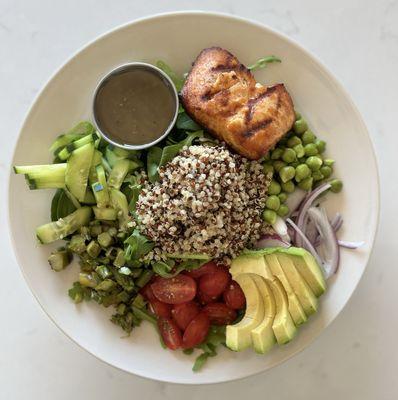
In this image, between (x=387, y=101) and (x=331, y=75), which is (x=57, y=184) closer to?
(x=331, y=75)

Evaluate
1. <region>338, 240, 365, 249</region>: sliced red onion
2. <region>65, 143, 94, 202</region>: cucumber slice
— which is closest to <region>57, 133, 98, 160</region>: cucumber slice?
<region>65, 143, 94, 202</region>: cucumber slice

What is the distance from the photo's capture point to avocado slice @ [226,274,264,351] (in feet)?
10.4

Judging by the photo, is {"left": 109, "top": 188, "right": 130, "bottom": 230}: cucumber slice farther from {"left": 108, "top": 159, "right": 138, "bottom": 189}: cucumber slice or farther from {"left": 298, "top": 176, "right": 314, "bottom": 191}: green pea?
{"left": 298, "top": 176, "right": 314, "bottom": 191}: green pea

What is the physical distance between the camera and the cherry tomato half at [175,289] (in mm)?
3363

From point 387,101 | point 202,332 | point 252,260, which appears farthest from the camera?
point 387,101

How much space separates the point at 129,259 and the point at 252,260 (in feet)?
2.26

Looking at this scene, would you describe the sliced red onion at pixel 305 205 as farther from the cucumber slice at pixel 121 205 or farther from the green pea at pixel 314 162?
the cucumber slice at pixel 121 205

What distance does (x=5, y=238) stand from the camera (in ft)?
12.1

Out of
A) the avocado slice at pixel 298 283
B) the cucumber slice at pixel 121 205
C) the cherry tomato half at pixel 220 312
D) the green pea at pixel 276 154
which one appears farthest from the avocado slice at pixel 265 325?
the cucumber slice at pixel 121 205

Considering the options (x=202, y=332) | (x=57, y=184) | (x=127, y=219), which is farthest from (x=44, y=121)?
(x=202, y=332)

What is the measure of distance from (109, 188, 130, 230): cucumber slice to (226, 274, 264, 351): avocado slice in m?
0.71

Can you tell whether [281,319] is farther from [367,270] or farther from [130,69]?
[130,69]

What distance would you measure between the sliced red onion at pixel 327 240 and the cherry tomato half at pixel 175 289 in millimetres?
789

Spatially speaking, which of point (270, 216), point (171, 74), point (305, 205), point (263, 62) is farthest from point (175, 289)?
point (263, 62)
